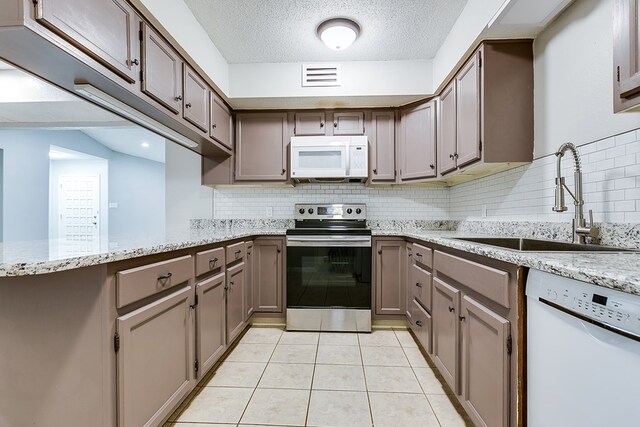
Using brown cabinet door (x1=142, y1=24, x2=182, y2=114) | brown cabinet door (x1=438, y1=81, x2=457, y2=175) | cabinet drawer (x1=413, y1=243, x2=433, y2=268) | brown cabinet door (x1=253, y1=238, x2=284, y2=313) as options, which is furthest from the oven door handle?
brown cabinet door (x1=142, y1=24, x2=182, y2=114)

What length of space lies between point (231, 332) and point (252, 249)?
0.77 m

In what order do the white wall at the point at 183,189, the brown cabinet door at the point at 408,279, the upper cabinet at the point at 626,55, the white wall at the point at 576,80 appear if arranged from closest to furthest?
the upper cabinet at the point at 626,55, the white wall at the point at 576,80, the brown cabinet door at the point at 408,279, the white wall at the point at 183,189

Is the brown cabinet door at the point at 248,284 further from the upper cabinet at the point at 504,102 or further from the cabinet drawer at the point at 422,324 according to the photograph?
the upper cabinet at the point at 504,102

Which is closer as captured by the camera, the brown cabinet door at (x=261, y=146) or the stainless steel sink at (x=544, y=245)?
the stainless steel sink at (x=544, y=245)

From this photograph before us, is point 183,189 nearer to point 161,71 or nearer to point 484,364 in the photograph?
point 161,71

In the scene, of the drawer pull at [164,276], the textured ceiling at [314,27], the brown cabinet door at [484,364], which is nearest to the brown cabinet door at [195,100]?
the textured ceiling at [314,27]

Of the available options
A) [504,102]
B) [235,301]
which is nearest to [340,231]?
[235,301]

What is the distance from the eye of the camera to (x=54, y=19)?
111cm

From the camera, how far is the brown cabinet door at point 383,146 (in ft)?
9.97

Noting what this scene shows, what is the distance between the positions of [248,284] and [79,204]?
21.5 feet

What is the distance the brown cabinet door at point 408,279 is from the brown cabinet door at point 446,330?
0.60m

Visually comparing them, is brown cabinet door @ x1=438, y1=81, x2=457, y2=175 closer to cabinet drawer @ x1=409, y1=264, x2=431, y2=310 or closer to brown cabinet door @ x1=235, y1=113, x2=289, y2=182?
cabinet drawer @ x1=409, y1=264, x2=431, y2=310

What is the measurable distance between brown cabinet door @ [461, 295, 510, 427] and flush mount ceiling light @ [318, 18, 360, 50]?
2006 millimetres

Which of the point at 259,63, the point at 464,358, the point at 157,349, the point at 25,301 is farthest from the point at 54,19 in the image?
the point at 464,358
